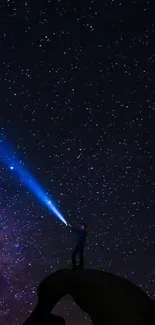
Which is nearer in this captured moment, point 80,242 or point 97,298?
point 97,298

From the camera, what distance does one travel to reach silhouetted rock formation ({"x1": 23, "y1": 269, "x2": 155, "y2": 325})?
10.1 meters

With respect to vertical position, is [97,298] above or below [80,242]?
below

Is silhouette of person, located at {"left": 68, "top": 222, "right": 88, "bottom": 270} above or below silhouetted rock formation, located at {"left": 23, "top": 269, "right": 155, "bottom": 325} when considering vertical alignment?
above

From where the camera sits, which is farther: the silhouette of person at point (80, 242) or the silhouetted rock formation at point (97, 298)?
the silhouette of person at point (80, 242)

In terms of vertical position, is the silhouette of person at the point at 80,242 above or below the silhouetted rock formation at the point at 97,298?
above

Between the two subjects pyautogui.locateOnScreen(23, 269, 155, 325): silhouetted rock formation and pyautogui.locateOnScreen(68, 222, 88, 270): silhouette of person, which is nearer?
pyautogui.locateOnScreen(23, 269, 155, 325): silhouetted rock formation

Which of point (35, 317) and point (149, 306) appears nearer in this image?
point (149, 306)

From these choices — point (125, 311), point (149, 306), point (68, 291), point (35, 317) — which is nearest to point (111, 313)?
point (125, 311)

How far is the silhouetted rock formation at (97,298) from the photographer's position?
1014 centimetres

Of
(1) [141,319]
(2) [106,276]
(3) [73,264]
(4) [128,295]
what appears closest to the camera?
(1) [141,319]

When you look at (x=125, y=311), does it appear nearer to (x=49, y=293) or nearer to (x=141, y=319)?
(x=141, y=319)

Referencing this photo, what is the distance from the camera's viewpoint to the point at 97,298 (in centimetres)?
1101

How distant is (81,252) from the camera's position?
12.6m

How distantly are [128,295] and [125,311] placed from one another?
57cm
